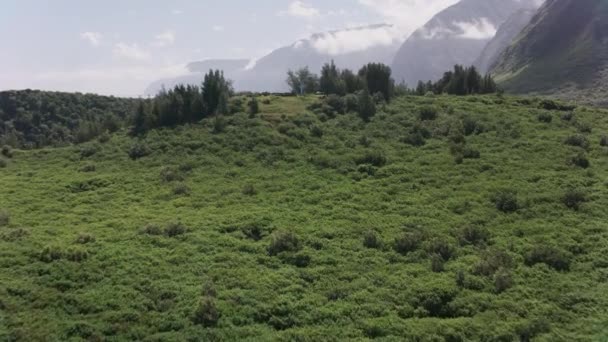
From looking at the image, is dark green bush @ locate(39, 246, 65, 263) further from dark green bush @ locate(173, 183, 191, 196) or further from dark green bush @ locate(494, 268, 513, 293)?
dark green bush @ locate(494, 268, 513, 293)

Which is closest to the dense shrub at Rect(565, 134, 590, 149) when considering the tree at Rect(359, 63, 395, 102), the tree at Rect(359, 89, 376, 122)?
the tree at Rect(359, 89, 376, 122)

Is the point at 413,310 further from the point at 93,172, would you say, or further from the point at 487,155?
the point at 93,172

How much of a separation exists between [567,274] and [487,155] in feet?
66.3

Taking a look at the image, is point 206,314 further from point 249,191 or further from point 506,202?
point 506,202

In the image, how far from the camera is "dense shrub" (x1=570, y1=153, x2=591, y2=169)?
4106 cm

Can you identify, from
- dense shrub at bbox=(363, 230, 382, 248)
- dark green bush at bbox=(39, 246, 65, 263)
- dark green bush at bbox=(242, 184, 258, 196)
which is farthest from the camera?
dark green bush at bbox=(242, 184, 258, 196)

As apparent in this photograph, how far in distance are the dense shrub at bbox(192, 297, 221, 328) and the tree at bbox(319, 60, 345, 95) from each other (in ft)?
172

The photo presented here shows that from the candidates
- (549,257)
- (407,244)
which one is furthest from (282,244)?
(549,257)

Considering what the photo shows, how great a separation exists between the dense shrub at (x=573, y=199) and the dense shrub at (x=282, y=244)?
1728 centimetres

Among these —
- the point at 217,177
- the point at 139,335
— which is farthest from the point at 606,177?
the point at 139,335

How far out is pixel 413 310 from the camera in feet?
73.4

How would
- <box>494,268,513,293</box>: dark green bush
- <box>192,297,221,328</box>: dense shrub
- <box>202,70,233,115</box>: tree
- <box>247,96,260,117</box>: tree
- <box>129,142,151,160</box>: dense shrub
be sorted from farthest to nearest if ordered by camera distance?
<box>202,70,233,115</box>: tree < <box>247,96,260,117</box>: tree < <box>129,142,151,160</box>: dense shrub < <box>494,268,513,293</box>: dark green bush < <box>192,297,221,328</box>: dense shrub

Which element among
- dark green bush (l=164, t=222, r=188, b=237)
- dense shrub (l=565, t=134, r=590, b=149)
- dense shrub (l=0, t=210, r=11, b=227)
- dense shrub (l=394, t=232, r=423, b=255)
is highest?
dense shrub (l=565, t=134, r=590, b=149)

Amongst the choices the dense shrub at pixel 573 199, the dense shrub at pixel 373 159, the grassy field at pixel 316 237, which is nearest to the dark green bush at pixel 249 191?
the grassy field at pixel 316 237
